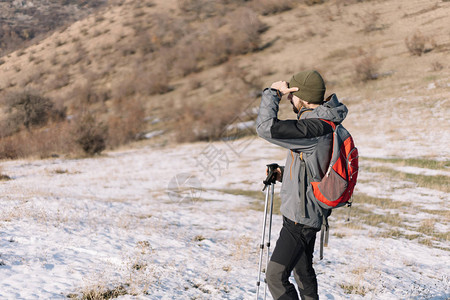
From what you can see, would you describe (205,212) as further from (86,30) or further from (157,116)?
(86,30)

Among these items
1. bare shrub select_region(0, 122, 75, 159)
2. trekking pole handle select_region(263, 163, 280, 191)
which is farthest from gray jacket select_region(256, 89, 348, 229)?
bare shrub select_region(0, 122, 75, 159)

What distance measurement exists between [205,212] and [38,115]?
27230 millimetres

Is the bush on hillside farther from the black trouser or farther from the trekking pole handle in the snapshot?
the black trouser

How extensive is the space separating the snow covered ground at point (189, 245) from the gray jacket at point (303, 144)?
2214 mm

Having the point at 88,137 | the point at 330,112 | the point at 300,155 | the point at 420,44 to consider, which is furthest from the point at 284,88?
the point at 420,44

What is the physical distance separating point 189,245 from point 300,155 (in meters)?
4.14

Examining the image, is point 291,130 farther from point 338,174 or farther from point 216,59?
point 216,59

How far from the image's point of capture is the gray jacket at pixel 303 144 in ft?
9.01

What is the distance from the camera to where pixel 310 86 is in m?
2.95

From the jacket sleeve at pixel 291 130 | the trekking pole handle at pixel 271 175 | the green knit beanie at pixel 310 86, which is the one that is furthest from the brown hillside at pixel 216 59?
the jacket sleeve at pixel 291 130

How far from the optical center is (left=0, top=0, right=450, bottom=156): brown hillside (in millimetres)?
30031

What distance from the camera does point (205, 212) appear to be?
9867mm

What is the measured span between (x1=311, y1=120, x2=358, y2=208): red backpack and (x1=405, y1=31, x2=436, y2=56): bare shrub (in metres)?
34.4

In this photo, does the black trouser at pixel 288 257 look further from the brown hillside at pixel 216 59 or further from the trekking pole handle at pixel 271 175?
the brown hillside at pixel 216 59
